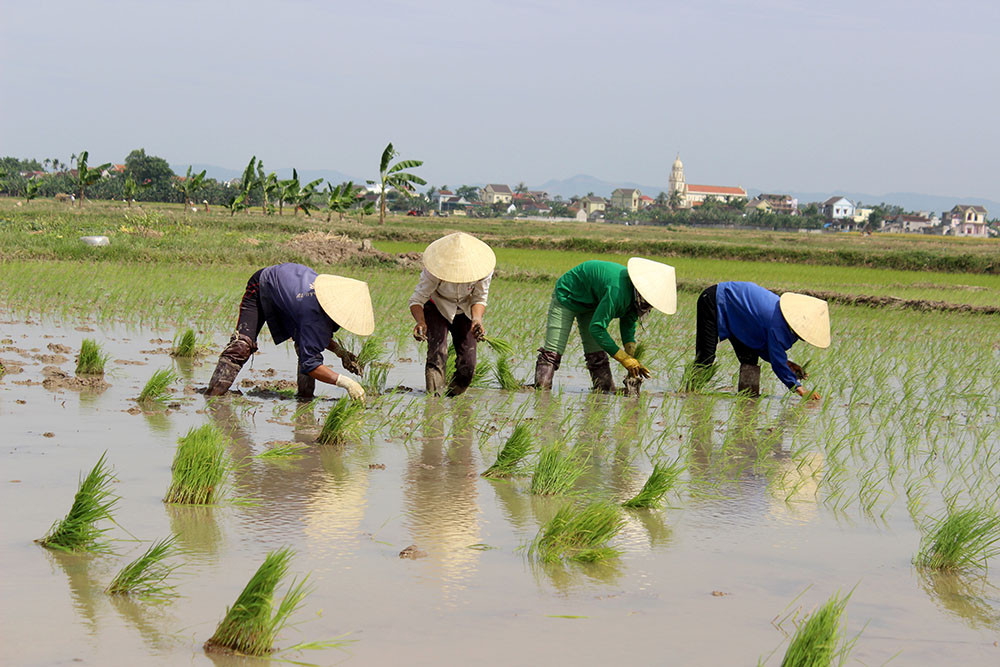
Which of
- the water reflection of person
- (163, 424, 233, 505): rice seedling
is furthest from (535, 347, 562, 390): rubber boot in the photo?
(163, 424, 233, 505): rice seedling

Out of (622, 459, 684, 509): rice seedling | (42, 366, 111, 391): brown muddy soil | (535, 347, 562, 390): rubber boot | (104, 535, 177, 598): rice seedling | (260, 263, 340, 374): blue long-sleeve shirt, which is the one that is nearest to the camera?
(104, 535, 177, 598): rice seedling

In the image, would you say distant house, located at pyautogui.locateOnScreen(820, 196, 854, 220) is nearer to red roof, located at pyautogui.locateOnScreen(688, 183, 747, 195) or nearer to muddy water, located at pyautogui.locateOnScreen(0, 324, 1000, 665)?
red roof, located at pyautogui.locateOnScreen(688, 183, 747, 195)

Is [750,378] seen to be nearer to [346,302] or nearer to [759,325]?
[759,325]

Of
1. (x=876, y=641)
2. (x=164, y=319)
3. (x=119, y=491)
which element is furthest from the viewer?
(x=164, y=319)

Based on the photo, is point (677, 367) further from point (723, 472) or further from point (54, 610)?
point (54, 610)

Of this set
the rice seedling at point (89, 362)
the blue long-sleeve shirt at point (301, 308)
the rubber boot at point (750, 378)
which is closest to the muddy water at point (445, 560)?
the blue long-sleeve shirt at point (301, 308)

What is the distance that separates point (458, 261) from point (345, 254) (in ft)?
38.6

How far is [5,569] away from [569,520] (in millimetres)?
1808

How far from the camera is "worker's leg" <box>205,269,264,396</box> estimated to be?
5633 mm

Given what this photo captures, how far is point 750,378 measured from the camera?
6.78 meters

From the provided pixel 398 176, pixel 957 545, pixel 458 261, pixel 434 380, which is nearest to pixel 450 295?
pixel 458 261

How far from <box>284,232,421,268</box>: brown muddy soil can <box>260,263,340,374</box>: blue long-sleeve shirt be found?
1098 cm

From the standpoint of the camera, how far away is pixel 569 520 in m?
3.37

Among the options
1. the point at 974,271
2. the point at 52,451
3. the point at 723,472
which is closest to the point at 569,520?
the point at 723,472
